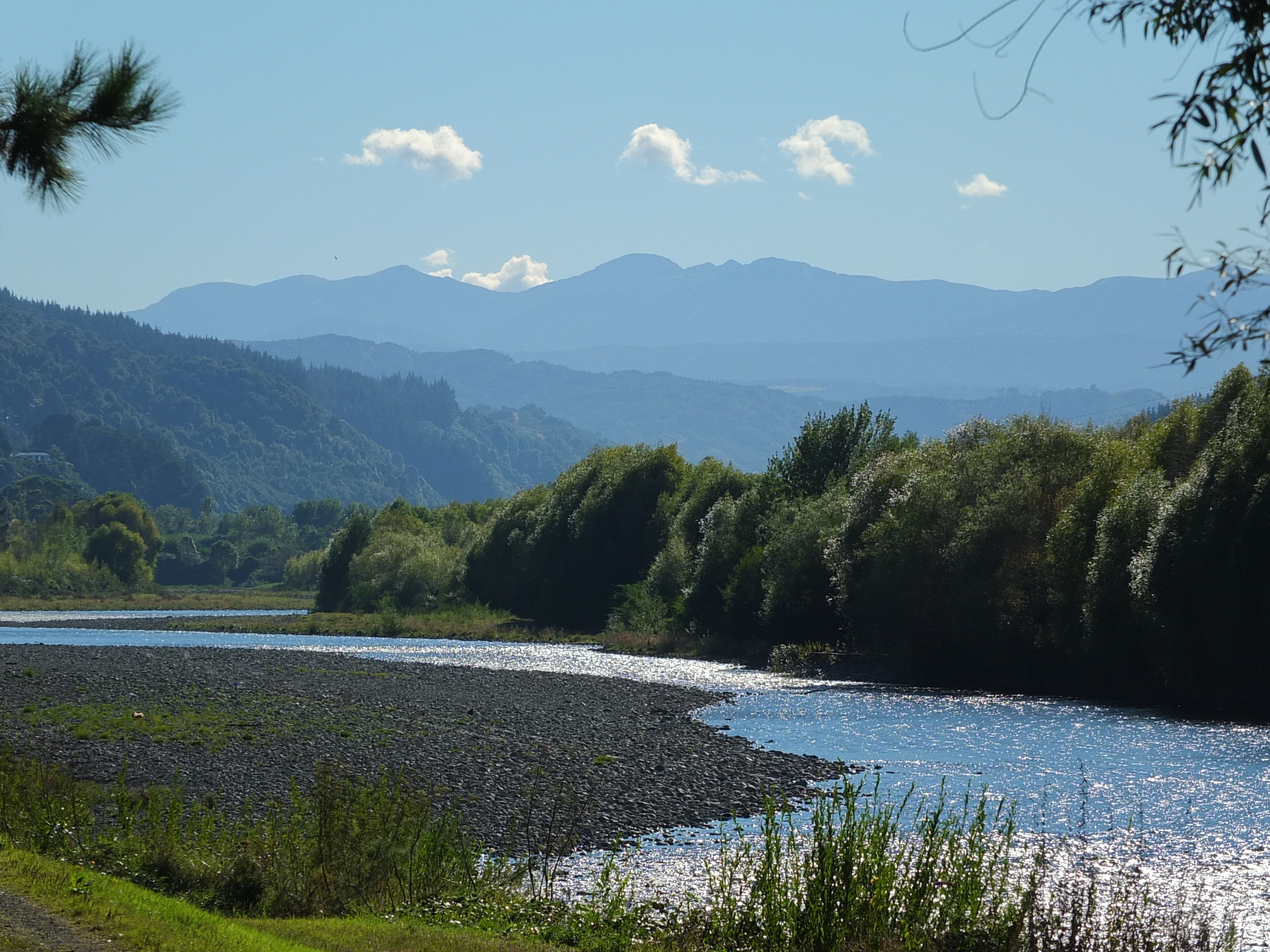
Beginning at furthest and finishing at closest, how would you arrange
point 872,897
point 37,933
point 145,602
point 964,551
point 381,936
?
1. point 145,602
2. point 964,551
3. point 381,936
4. point 872,897
5. point 37,933

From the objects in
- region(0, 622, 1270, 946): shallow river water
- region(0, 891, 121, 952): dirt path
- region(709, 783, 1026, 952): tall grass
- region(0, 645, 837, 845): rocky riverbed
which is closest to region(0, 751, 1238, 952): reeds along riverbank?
region(709, 783, 1026, 952): tall grass

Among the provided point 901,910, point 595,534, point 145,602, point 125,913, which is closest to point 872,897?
point 901,910

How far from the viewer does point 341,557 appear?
136375 mm

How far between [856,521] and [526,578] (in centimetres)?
4471

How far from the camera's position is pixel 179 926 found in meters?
12.7

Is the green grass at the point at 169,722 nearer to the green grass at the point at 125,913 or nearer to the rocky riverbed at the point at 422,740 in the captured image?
the rocky riverbed at the point at 422,740

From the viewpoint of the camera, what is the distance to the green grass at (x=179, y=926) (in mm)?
12055

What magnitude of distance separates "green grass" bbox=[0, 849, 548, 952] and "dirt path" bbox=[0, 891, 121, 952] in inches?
2.3

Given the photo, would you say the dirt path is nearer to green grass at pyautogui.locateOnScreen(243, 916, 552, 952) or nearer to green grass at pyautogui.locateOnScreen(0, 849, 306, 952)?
green grass at pyautogui.locateOnScreen(0, 849, 306, 952)

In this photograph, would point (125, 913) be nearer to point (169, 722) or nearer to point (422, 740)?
point (422, 740)

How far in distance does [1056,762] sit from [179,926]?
1049 inches

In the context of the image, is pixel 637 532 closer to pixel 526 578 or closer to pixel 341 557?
pixel 526 578

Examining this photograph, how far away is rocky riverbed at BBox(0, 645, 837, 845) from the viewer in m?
27.3

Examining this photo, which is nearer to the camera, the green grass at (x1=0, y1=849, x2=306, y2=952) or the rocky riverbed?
the green grass at (x1=0, y1=849, x2=306, y2=952)
